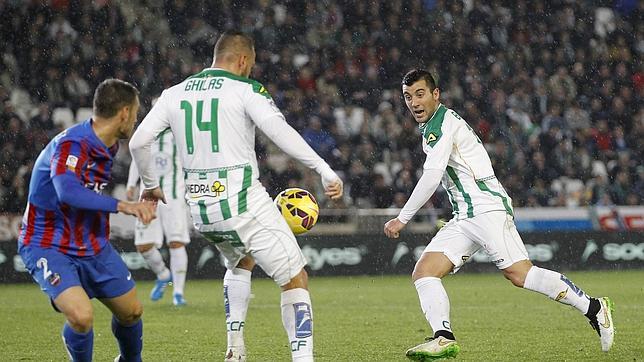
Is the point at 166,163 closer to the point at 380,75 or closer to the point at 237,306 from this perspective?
the point at 237,306

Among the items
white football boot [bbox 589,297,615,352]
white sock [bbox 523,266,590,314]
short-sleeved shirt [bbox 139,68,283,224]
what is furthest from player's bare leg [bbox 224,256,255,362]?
white football boot [bbox 589,297,615,352]

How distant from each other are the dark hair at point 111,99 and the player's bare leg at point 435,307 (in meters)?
2.48

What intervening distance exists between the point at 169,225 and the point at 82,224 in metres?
6.11

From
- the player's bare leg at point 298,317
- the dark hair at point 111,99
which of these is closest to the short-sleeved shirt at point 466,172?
the player's bare leg at point 298,317

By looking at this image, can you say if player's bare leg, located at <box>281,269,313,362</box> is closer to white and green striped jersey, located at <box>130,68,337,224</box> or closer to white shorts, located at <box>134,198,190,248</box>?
white and green striped jersey, located at <box>130,68,337,224</box>

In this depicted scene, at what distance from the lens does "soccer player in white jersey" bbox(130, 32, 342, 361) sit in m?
5.96

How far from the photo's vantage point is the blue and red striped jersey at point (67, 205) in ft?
18.5

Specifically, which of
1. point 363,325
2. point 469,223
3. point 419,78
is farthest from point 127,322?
point 363,325

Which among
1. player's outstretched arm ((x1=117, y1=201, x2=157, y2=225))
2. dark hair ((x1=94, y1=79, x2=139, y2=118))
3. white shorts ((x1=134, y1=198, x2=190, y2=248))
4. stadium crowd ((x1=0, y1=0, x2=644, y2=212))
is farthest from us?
stadium crowd ((x1=0, y1=0, x2=644, y2=212))

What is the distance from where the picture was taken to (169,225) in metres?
11.8

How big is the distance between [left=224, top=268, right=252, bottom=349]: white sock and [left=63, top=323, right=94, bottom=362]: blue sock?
4.07 feet

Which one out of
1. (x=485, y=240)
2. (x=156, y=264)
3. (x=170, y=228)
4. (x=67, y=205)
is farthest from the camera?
(x=156, y=264)

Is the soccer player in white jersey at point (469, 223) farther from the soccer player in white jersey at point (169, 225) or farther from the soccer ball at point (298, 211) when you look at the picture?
the soccer player in white jersey at point (169, 225)

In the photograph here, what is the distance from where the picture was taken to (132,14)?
19531 millimetres
